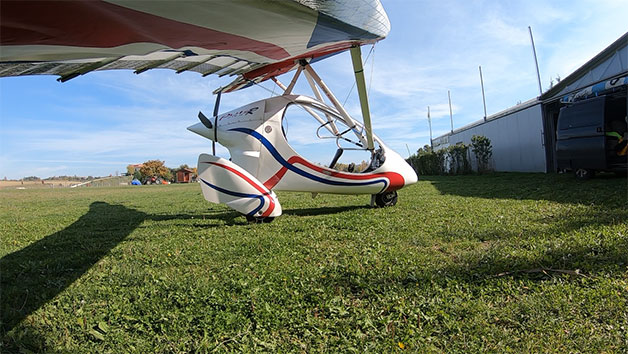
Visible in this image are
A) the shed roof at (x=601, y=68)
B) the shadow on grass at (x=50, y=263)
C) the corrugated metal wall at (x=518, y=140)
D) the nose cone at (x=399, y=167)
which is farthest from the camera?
the corrugated metal wall at (x=518, y=140)

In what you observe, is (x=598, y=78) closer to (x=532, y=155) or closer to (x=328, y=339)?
(x=532, y=155)

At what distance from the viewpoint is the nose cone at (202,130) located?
239 inches

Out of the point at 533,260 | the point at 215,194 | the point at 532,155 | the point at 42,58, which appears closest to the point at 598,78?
the point at 532,155

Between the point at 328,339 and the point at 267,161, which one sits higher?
the point at 267,161

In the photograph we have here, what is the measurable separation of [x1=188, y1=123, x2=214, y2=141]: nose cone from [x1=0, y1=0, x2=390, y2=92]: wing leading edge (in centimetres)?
331

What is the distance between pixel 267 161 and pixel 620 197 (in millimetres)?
A: 6153

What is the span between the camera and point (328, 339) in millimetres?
1894

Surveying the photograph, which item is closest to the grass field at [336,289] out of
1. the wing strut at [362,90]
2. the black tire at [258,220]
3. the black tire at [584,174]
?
the black tire at [258,220]

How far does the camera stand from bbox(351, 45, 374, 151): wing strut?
16.7 feet

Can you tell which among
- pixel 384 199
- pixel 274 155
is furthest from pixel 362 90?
pixel 384 199

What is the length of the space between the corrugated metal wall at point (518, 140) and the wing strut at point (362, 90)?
11.9 m

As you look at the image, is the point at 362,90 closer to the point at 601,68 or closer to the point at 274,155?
the point at 274,155

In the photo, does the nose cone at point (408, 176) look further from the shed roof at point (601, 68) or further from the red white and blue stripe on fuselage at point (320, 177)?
the shed roof at point (601, 68)

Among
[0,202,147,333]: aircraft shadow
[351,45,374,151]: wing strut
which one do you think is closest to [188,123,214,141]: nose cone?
[0,202,147,333]: aircraft shadow
